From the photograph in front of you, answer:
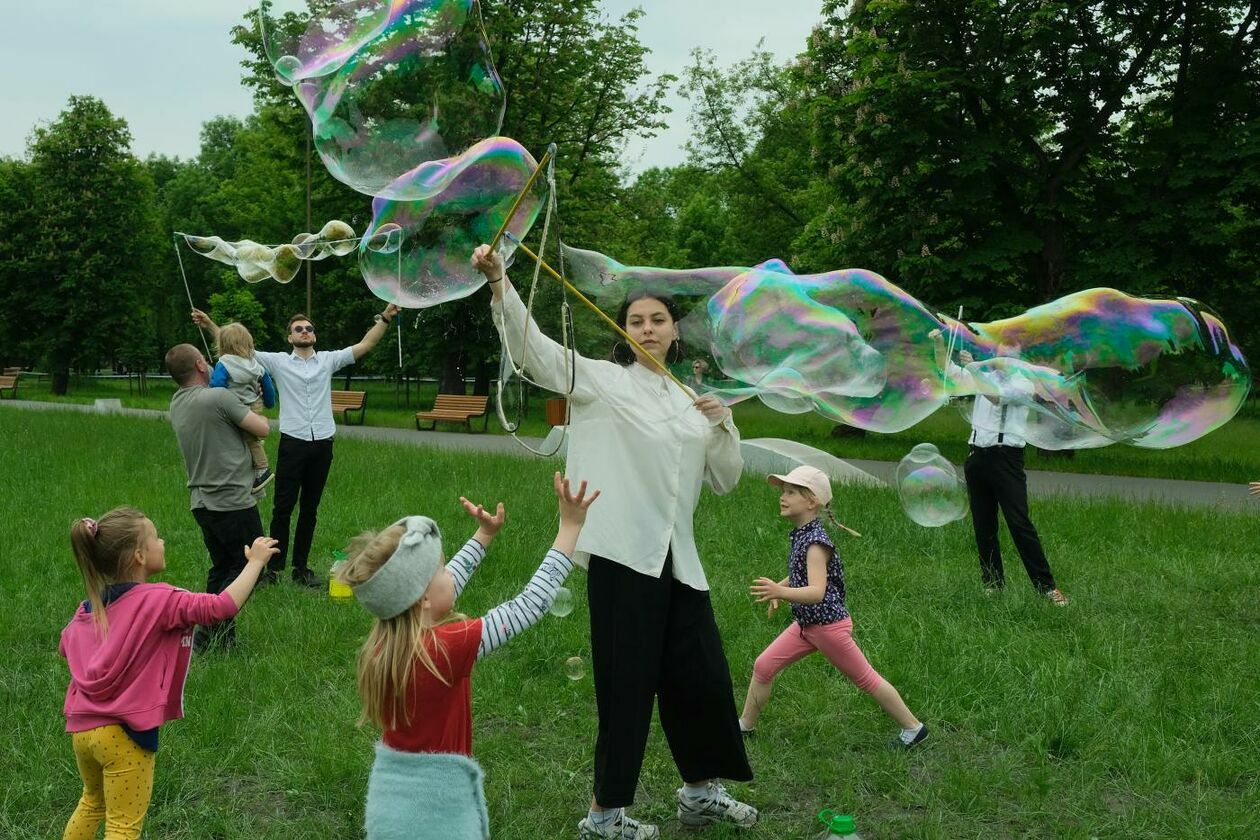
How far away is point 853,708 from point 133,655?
325 cm

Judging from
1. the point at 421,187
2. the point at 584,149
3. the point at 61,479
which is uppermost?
the point at 584,149

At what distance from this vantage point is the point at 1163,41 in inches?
648

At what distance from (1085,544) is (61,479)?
11432 mm

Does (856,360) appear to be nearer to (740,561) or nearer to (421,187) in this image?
(421,187)

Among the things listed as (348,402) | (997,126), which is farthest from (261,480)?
(348,402)

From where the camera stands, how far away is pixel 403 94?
4836mm

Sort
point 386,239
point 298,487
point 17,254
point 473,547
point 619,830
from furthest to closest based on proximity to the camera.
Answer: point 17,254, point 298,487, point 386,239, point 619,830, point 473,547

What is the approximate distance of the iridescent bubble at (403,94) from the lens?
187 inches

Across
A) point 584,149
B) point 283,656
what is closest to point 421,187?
A: point 283,656

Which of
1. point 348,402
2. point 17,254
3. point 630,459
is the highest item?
point 17,254

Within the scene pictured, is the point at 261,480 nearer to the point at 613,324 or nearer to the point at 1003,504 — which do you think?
the point at 613,324

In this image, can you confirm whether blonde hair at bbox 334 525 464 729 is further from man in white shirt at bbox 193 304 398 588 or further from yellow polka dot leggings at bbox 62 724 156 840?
man in white shirt at bbox 193 304 398 588

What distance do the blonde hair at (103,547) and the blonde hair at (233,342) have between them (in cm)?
348

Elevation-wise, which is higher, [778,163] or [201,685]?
[778,163]
